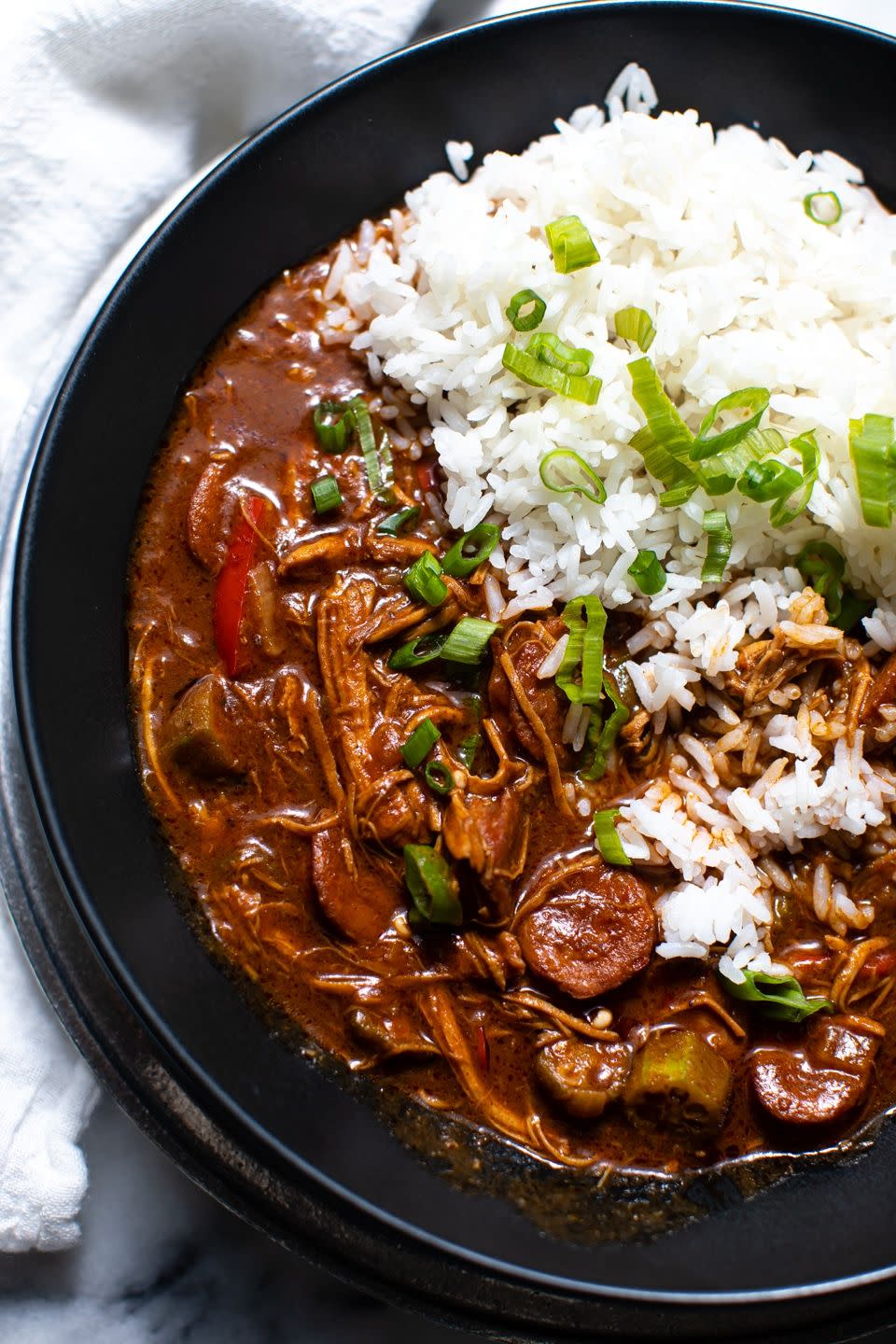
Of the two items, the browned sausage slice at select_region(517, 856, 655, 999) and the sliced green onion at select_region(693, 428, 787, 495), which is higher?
the sliced green onion at select_region(693, 428, 787, 495)

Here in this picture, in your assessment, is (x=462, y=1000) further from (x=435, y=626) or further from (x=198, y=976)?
(x=435, y=626)

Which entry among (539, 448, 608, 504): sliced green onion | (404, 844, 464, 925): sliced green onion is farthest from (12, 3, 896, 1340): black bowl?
(539, 448, 608, 504): sliced green onion

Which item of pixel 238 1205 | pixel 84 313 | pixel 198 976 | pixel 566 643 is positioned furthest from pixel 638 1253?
pixel 84 313

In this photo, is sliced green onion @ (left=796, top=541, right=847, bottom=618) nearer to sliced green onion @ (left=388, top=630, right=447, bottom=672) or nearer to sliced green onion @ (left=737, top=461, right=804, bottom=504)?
sliced green onion @ (left=737, top=461, right=804, bottom=504)

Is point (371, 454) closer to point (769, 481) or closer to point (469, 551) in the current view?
point (469, 551)

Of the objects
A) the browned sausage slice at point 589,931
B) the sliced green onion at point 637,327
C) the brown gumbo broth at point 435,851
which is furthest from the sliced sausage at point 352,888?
the sliced green onion at point 637,327

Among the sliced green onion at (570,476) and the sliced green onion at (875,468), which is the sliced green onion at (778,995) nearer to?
the sliced green onion at (875,468)
